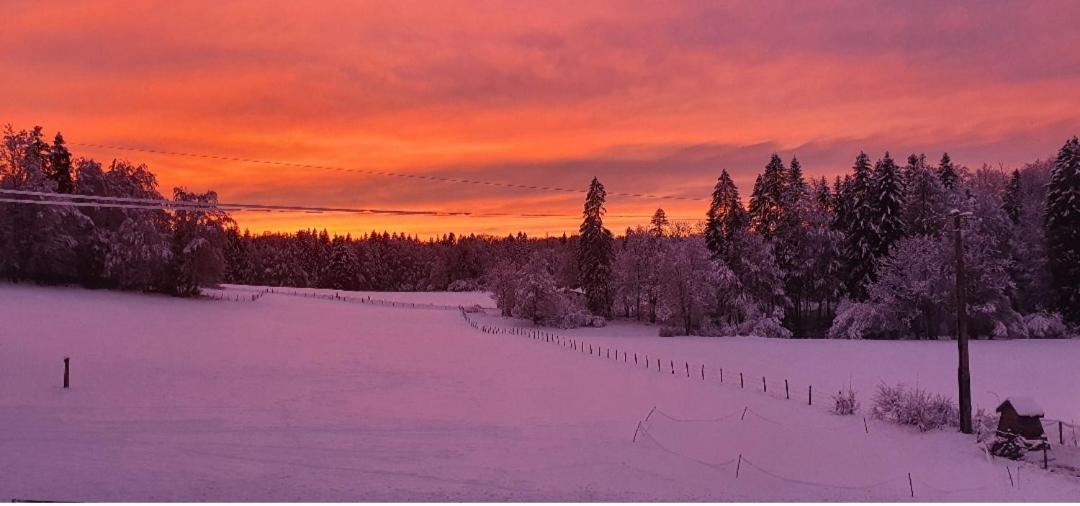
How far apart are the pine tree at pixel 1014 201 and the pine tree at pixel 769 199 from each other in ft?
69.0

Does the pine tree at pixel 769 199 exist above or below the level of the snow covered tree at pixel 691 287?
above

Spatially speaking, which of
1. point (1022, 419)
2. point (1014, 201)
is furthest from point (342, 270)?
point (1022, 419)

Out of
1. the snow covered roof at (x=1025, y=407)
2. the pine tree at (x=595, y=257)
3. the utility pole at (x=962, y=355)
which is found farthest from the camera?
the pine tree at (x=595, y=257)

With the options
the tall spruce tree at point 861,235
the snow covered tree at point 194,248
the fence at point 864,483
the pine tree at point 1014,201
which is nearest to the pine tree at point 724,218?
the tall spruce tree at point 861,235

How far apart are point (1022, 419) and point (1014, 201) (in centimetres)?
6773

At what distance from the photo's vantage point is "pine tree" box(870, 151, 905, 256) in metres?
69.9

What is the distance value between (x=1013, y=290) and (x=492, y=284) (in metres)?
59.3

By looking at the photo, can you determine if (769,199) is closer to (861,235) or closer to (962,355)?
(861,235)

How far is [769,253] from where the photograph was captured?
7338 cm

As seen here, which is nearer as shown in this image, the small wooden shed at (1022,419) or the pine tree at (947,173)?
the small wooden shed at (1022,419)

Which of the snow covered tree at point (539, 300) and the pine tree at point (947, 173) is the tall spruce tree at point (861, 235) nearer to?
the pine tree at point (947, 173)

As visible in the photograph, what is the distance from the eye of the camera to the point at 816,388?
33812 mm

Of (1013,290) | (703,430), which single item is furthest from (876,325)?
(703,430)

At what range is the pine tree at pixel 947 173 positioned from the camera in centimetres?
7752
